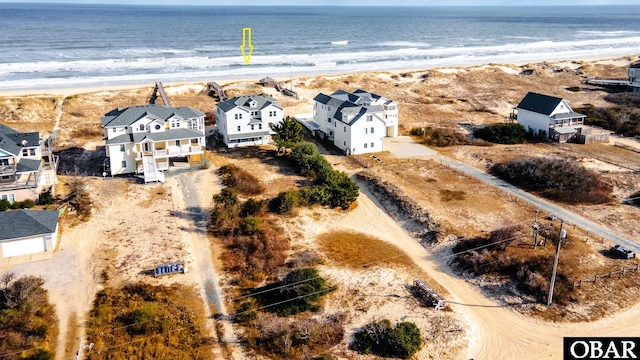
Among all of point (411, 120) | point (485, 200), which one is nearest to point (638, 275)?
point (485, 200)

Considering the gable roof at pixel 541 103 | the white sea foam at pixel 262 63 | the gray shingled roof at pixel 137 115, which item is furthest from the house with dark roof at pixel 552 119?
the white sea foam at pixel 262 63

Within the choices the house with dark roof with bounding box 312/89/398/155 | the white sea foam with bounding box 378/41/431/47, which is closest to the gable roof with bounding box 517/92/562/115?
the house with dark roof with bounding box 312/89/398/155

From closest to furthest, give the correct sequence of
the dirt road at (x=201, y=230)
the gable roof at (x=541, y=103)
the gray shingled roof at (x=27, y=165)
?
the dirt road at (x=201, y=230)
the gray shingled roof at (x=27, y=165)
the gable roof at (x=541, y=103)

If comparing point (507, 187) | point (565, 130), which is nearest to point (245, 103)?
point (507, 187)

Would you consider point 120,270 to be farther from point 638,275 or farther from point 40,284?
point 638,275

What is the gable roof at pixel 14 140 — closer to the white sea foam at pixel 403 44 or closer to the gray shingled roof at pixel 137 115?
the gray shingled roof at pixel 137 115

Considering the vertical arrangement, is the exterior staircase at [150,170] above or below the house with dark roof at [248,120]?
below

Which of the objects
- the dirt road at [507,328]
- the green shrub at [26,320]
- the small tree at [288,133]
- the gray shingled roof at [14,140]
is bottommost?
the dirt road at [507,328]
